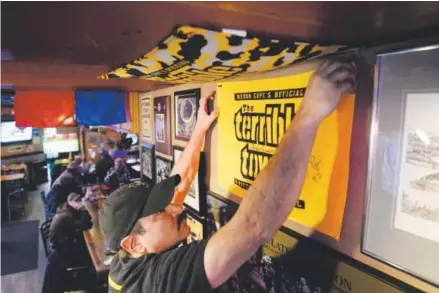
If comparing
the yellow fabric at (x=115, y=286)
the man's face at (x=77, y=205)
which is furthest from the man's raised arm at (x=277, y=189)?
the man's face at (x=77, y=205)

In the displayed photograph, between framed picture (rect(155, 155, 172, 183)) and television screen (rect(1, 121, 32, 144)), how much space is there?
7559 mm

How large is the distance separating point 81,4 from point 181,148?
1.96 m

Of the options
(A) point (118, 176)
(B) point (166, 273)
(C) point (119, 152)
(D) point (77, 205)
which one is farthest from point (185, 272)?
(C) point (119, 152)

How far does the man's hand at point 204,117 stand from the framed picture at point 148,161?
1313mm

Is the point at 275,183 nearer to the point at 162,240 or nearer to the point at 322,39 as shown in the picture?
the point at 322,39

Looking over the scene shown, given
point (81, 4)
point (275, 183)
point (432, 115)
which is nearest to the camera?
point (81, 4)

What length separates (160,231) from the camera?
1.38 metres

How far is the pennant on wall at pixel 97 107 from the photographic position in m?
3.68

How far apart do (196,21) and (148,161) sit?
9.50ft

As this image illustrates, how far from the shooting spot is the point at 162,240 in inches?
54.5

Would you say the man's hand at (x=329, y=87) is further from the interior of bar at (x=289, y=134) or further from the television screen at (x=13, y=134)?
the television screen at (x=13, y=134)

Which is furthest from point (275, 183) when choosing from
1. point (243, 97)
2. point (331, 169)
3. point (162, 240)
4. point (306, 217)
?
point (243, 97)

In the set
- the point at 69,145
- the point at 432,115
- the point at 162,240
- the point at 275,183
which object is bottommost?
the point at 69,145

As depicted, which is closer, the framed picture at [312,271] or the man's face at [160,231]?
the framed picture at [312,271]
